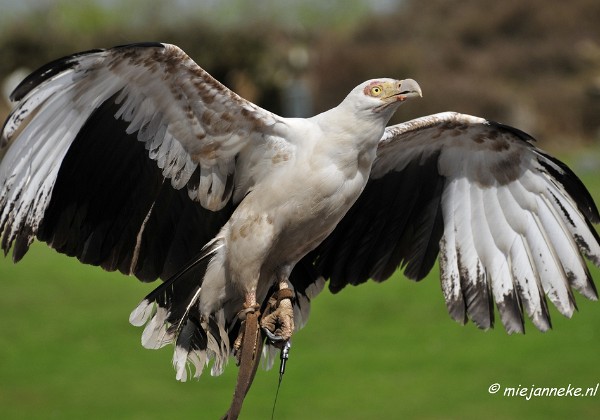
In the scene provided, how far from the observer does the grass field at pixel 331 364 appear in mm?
15500

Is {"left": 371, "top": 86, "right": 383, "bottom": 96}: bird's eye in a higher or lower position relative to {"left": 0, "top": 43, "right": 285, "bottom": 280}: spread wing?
higher

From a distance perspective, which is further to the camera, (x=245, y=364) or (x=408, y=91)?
(x=245, y=364)

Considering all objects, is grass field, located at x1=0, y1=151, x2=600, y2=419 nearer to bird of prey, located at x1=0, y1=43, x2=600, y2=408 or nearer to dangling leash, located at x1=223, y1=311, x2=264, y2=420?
bird of prey, located at x1=0, y1=43, x2=600, y2=408

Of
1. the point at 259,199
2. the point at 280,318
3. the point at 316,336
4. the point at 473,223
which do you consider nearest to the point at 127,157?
the point at 259,199

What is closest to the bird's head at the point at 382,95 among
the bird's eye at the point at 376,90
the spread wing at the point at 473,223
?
the bird's eye at the point at 376,90

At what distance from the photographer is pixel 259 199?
7383 millimetres

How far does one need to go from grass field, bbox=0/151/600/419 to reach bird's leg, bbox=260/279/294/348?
7.65 metres

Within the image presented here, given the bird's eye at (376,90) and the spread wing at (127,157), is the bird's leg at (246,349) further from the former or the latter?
the bird's eye at (376,90)

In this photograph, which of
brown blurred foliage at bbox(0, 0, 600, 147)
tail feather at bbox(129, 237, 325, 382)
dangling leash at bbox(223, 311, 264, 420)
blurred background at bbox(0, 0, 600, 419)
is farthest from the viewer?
brown blurred foliage at bbox(0, 0, 600, 147)

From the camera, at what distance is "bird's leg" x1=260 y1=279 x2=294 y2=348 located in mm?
7402

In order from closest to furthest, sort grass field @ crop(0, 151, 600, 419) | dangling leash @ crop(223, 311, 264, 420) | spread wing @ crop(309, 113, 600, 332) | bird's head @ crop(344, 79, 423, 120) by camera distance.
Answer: bird's head @ crop(344, 79, 423, 120)
dangling leash @ crop(223, 311, 264, 420)
spread wing @ crop(309, 113, 600, 332)
grass field @ crop(0, 151, 600, 419)

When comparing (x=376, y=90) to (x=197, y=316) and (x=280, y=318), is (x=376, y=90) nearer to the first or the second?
(x=280, y=318)

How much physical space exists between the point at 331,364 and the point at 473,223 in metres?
9.32

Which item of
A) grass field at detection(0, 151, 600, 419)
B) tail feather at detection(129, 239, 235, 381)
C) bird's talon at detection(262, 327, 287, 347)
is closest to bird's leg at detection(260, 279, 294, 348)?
bird's talon at detection(262, 327, 287, 347)
